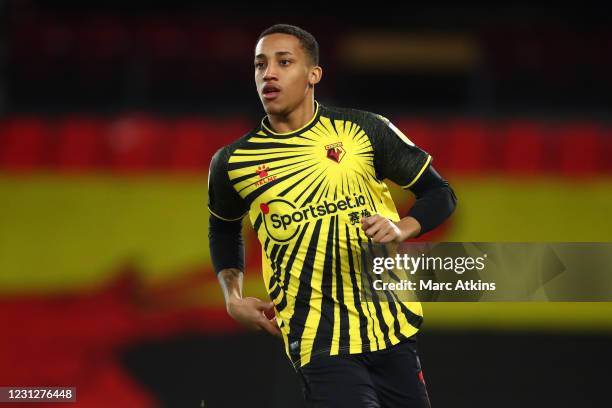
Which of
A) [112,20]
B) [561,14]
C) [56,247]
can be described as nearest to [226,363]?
[56,247]

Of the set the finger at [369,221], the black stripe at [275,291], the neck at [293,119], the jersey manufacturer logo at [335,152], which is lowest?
the black stripe at [275,291]

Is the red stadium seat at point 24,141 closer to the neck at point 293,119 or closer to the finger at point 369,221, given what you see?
the neck at point 293,119

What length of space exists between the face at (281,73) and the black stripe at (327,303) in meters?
0.36

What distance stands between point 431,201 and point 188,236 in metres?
2.75

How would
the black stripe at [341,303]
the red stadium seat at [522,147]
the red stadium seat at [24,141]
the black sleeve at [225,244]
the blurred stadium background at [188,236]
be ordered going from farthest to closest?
the red stadium seat at [24,141]
the red stadium seat at [522,147]
the blurred stadium background at [188,236]
the black sleeve at [225,244]
the black stripe at [341,303]

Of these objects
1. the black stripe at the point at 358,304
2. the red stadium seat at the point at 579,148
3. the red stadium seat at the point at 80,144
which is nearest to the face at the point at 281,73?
the black stripe at the point at 358,304

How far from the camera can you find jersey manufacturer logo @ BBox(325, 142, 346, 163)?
2535 mm

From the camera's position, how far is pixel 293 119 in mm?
2604

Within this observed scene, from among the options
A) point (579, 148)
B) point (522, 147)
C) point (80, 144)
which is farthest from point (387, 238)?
point (80, 144)

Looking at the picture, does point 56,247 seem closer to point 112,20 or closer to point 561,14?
point 112,20

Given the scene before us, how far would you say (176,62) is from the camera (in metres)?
7.69

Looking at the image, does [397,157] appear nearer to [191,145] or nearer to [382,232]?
[382,232]

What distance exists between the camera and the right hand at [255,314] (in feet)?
8.28

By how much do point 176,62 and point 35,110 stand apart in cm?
127
